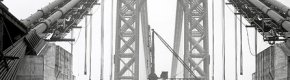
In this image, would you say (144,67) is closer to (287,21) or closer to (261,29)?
(261,29)

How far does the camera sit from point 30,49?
2081 centimetres

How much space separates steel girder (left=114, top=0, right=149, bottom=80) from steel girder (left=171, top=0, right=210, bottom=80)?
3544mm

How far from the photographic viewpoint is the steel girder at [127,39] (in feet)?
160

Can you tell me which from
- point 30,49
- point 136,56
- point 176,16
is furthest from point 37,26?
point 176,16

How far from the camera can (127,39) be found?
51.0 metres

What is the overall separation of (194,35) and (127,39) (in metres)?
5.75

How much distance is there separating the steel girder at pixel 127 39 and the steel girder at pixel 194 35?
354 cm

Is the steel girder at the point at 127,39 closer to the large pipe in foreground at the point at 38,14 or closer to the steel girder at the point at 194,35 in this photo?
the steel girder at the point at 194,35

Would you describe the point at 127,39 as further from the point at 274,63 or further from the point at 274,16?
the point at 274,63

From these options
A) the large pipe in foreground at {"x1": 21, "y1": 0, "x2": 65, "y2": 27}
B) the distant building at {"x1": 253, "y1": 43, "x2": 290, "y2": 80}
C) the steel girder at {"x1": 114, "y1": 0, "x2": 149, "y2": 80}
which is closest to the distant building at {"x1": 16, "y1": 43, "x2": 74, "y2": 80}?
the large pipe in foreground at {"x1": 21, "y1": 0, "x2": 65, "y2": 27}

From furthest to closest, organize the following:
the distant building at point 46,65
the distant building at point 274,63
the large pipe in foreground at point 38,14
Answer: the large pipe in foreground at point 38,14
the distant building at point 274,63
the distant building at point 46,65

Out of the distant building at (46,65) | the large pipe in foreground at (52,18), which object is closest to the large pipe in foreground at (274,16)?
the distant building at (46,65)

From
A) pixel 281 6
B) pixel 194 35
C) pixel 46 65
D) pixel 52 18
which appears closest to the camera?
pixel 46 65

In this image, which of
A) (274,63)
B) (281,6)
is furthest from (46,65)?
(281,6)
